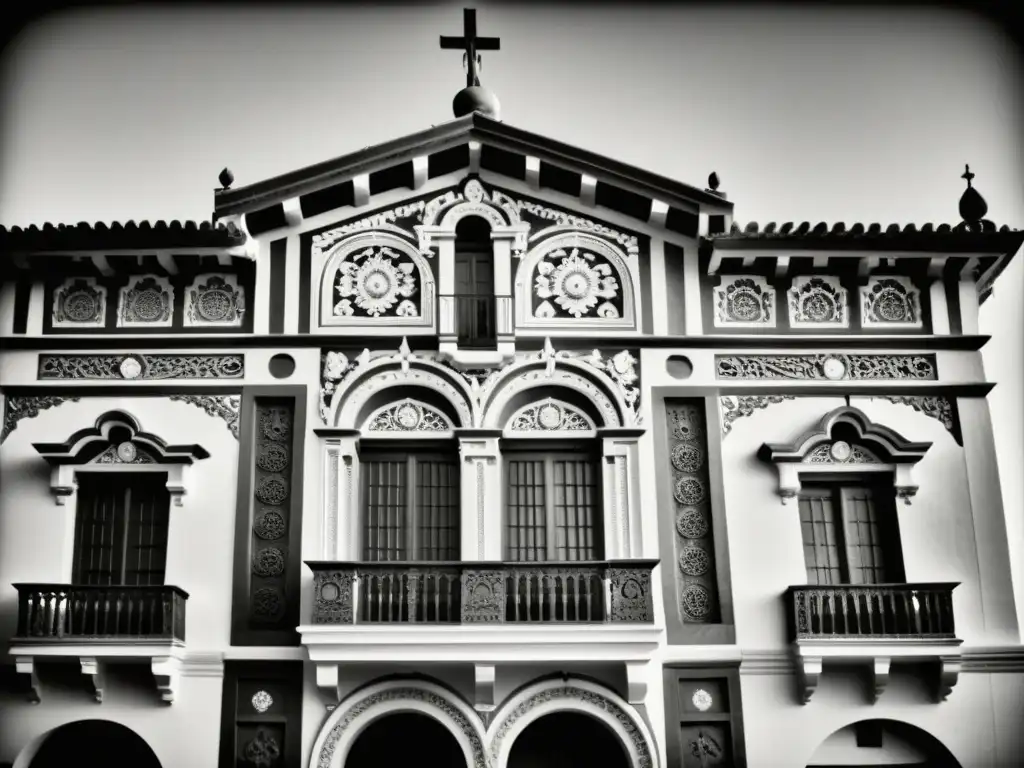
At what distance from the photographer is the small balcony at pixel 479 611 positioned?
63.7ft

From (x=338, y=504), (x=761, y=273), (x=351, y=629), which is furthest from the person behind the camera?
(x=761, y=273)

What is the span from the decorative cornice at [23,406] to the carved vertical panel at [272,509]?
3.10m

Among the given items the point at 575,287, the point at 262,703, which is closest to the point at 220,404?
the point at 262,703

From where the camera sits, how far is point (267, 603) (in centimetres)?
2033

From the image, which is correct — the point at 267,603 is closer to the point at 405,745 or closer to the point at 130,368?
the point at 405,745

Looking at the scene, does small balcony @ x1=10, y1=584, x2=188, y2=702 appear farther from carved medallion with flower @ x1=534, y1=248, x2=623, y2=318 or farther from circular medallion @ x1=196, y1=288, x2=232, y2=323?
carved medallion with flower @ x1=534, y1=248, x2=623, y2=318

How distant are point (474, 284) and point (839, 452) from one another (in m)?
6.50

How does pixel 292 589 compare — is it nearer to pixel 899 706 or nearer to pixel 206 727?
pixel 206 727

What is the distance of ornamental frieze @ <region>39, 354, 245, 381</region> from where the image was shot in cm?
2145

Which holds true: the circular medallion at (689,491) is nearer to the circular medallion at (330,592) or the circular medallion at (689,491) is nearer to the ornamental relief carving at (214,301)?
the circular medallion at (330,592)

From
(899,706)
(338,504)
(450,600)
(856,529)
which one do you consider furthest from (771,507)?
(338,504)

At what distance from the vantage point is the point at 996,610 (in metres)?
20.5

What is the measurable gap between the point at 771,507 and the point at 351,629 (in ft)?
22.2

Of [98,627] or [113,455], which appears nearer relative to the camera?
[98,627]
